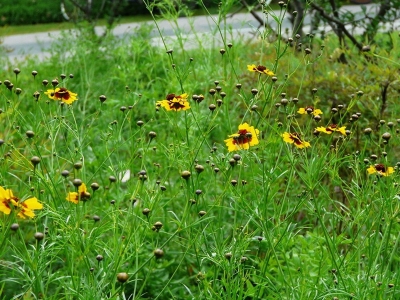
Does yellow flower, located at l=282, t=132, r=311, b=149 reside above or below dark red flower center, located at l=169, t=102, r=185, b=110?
below

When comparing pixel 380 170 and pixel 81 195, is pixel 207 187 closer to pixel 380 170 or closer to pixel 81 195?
pixel 380 170

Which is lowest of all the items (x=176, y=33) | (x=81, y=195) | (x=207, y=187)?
(x=207, y=187)

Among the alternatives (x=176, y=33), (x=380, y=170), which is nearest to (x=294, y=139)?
(x=380, y=170)

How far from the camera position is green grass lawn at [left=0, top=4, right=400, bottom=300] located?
1.91m

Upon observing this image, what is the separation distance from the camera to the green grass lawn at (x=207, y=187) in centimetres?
191

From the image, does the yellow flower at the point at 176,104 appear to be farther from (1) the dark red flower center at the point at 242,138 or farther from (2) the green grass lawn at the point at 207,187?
(1) the dark red flower center at the point at 242,138

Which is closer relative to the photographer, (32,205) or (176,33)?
(32,205)

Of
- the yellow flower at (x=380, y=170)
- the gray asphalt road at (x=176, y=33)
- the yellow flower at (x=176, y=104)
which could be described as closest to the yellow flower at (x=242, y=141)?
the yellow flower at (x=176, y=104)

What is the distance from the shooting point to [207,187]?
8.58 ft

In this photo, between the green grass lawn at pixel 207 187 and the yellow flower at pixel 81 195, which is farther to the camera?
the green grass lawn at pixel 207 187

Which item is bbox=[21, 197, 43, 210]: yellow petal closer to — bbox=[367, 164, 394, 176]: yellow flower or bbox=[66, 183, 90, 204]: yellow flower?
bbox=[66, 183, 90, 204]: yellow flower

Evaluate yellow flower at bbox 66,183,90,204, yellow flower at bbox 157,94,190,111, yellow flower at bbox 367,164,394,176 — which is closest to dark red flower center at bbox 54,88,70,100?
yellow flower at bbox 157,94,190,111

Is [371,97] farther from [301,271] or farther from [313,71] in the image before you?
[301,271]

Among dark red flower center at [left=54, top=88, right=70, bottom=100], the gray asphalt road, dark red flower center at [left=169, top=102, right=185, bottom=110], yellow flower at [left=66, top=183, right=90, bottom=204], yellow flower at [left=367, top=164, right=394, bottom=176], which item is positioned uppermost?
dark red flower center at [left=54, top=88, right=70, bottom=100]
